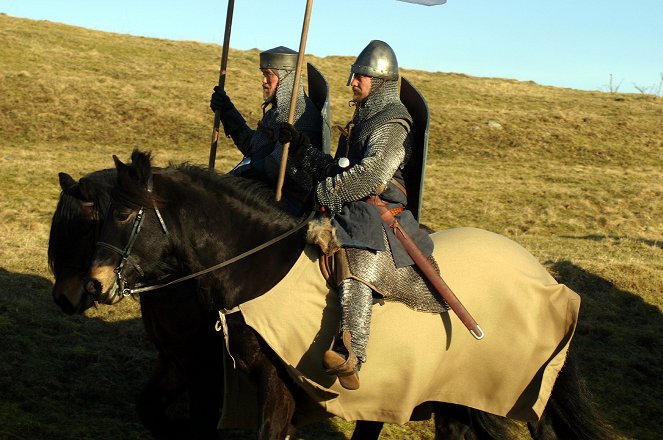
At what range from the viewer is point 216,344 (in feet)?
19.5

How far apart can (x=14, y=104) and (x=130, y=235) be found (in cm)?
2042

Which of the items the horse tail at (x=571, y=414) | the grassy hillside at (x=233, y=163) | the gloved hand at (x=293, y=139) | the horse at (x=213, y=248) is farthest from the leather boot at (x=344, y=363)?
the grassy hillside at (x=233, y=163)

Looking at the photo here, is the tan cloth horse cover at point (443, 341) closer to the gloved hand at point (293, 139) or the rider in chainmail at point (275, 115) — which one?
the gloved hand at point (293, 139)

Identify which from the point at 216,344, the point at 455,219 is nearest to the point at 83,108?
the point at 455,219

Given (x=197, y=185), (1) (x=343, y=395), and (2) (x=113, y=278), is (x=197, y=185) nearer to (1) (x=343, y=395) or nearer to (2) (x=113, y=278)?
(2) (x=113, y=278)

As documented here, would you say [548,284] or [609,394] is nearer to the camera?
[548,284]

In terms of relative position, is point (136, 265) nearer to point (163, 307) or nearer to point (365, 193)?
point (163, 307)

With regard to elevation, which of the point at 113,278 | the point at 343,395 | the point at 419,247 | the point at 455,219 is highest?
the point at 419,247

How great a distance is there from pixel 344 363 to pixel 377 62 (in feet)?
6.54

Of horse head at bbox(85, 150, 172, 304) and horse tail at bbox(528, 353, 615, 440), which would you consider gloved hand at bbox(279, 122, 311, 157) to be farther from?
horse tail at bbox(528, 353, 615, 440)

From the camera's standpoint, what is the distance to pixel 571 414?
5977mm

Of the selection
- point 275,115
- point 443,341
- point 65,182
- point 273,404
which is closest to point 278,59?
point 275,115

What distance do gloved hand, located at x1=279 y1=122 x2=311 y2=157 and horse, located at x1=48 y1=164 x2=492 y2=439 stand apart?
3.76 feet

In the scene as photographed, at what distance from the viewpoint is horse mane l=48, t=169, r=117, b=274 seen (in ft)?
18.9
